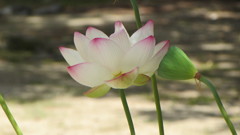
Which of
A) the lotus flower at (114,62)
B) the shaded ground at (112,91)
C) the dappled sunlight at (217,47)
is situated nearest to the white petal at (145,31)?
the lotus flower at (114,62)

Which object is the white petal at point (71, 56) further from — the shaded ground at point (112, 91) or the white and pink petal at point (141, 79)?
the shaded ground at point (112, 91)

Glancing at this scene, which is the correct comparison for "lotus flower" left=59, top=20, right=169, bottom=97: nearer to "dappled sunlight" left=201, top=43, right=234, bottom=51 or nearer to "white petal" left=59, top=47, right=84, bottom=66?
"white petal" left=59, top=47, right=84, bottom=66

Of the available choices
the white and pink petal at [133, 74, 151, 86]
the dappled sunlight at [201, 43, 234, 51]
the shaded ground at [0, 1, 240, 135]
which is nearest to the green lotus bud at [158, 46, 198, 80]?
the white and pink petal at [133, 74, 151, 86]

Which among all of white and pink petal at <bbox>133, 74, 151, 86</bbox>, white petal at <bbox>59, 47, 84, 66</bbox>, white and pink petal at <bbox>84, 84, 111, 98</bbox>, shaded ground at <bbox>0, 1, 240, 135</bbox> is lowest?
white and pink petal at <bbox>84, 84, 111, 98</bbox>

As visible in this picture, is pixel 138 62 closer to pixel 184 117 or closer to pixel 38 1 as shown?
pixel 184 117

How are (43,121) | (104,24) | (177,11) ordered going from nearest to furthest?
(43,121)
(104,24)
(177,11)

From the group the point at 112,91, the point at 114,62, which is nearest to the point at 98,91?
the point at 114,62

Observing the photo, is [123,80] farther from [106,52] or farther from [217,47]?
→ [217,47]

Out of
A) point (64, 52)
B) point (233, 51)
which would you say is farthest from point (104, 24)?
point (64, 52)
